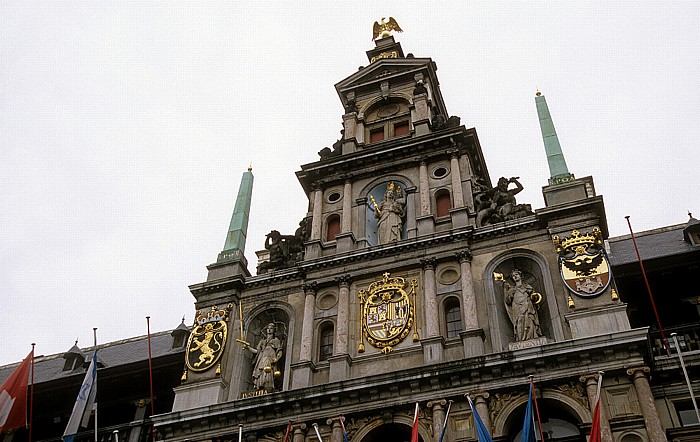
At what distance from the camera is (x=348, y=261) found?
29.3m

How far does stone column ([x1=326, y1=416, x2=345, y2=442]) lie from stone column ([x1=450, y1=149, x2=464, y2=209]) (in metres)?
9.84

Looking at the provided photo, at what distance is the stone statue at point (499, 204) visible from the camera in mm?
29016

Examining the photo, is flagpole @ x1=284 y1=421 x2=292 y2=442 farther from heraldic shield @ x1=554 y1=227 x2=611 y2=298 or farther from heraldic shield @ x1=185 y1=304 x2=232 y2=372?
heraldic shield @ x1=554 y1=227 x2=611 y2=298

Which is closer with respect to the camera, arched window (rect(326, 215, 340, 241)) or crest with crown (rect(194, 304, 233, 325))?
crest with crown (rect(194, 304, 233, 325))

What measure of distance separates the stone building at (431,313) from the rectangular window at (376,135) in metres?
1.17

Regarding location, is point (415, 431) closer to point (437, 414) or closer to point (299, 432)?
point (437, 414)

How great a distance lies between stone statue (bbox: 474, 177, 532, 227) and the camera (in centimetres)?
2902

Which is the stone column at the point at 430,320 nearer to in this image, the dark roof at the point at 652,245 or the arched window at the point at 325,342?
the arched window at the point at 325,342

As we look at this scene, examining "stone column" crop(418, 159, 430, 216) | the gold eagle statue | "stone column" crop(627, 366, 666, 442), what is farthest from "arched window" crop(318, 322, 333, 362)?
the gold eagle statue

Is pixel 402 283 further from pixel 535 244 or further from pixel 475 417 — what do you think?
pixel 475 417

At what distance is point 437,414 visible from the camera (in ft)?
76.8

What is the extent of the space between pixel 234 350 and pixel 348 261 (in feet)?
18.0

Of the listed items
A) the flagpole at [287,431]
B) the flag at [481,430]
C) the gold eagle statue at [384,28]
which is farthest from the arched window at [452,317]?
the gold eagle statue at [384,28]

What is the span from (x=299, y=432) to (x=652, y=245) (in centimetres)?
1607
